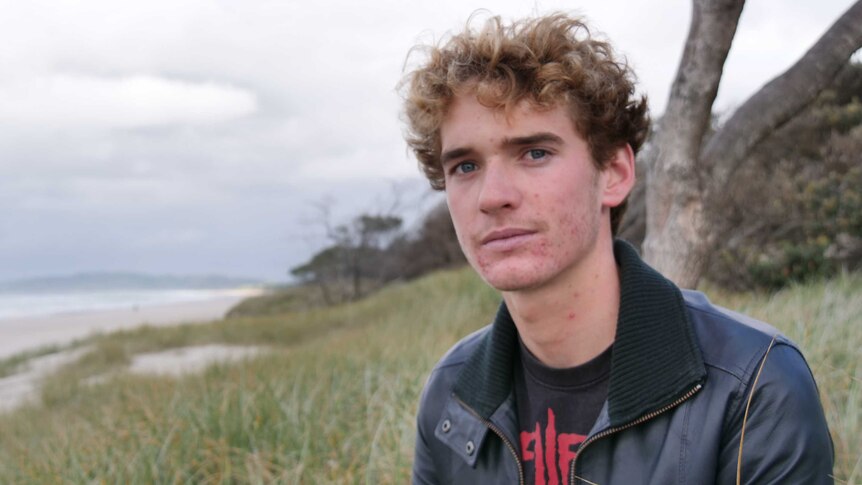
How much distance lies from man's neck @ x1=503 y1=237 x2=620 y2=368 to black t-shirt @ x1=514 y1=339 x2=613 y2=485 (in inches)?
1.4

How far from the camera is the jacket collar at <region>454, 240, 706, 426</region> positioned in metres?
1.97

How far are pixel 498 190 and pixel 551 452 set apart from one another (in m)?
0.73

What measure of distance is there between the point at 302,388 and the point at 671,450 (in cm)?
372

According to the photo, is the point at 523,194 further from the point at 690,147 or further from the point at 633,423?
the point at 690,147

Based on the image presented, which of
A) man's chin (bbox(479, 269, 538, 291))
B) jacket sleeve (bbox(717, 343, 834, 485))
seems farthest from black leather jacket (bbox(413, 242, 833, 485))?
man's chin (bbox(479, 269, 538, 291))

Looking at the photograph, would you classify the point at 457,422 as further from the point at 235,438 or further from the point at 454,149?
the point at 235,438

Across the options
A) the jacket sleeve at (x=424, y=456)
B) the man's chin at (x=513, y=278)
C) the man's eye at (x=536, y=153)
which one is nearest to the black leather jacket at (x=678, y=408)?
the jacket sleeve at (x=424, y=456)

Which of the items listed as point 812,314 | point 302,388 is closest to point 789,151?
point 812,314

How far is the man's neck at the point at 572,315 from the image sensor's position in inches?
87.0

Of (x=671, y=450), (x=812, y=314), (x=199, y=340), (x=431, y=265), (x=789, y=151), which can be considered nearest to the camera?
(x=671, y=450)

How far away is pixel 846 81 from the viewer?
13359 mm

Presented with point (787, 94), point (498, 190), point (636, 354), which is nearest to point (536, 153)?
point (498, 190)

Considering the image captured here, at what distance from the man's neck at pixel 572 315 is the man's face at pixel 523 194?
0.03 meters

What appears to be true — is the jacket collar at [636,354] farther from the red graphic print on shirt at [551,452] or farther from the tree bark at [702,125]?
Result: the tree bark at [702,125]
